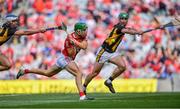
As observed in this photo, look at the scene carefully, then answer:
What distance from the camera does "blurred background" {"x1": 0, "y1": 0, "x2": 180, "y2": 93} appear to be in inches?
960

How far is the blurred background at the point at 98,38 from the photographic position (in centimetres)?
2438

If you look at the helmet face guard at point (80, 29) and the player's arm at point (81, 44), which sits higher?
the helmet face guard at point (80, 29)

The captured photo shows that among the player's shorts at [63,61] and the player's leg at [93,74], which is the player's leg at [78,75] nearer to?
the player's shorts at [63,61]

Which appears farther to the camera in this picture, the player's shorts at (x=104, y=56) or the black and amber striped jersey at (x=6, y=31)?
the player's shorts at (x=104, y=56)

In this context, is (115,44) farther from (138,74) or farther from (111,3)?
(111,3)

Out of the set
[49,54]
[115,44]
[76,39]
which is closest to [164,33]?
[49,54]

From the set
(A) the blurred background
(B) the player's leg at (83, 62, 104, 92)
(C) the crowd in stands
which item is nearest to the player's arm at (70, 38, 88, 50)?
(B) the player's leg at (83, 62, 104, 92)

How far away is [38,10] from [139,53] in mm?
4862

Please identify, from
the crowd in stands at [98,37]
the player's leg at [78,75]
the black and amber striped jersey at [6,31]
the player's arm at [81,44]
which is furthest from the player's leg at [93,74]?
the crowd in stands at [98,37]

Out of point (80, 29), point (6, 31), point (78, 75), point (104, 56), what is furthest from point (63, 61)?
point (104, 56)

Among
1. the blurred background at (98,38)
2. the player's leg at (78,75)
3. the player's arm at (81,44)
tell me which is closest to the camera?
the player's arm at (81,44)

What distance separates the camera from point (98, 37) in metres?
25.4

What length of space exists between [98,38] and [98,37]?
44mm

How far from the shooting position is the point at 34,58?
81.8 feet
